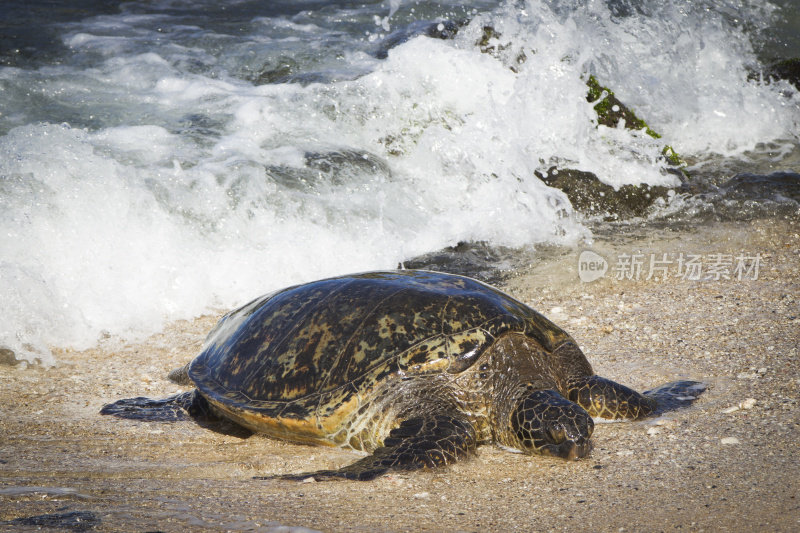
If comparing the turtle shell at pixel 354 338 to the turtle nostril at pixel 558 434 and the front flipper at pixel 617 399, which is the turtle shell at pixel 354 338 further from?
the turtle nostril at pixel 558 434

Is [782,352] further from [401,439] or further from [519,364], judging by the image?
[401,439]

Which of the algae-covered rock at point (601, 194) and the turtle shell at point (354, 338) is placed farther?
the algae-covered rock at point (601, 194)

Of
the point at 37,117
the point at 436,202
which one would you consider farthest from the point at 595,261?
the point at 37,117

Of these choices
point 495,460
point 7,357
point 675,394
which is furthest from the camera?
point 7,357

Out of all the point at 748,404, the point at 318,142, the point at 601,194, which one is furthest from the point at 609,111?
the point at 748,404

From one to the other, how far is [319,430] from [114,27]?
10345 mm

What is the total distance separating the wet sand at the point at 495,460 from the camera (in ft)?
8.09

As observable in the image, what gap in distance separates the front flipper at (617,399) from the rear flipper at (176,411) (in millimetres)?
1717

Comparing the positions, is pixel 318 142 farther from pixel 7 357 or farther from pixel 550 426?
pixel 550 426

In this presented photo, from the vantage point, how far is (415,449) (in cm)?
297

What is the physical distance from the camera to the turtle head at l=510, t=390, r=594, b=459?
9.86 feet

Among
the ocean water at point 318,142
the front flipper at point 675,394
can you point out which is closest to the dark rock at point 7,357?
the ocean water at point 318,142

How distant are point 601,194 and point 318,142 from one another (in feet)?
10.3

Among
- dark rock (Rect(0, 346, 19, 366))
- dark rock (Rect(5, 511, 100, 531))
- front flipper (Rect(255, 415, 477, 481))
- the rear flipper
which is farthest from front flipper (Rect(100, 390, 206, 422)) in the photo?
dark rock (Rect(5, 511, 100, 531))
